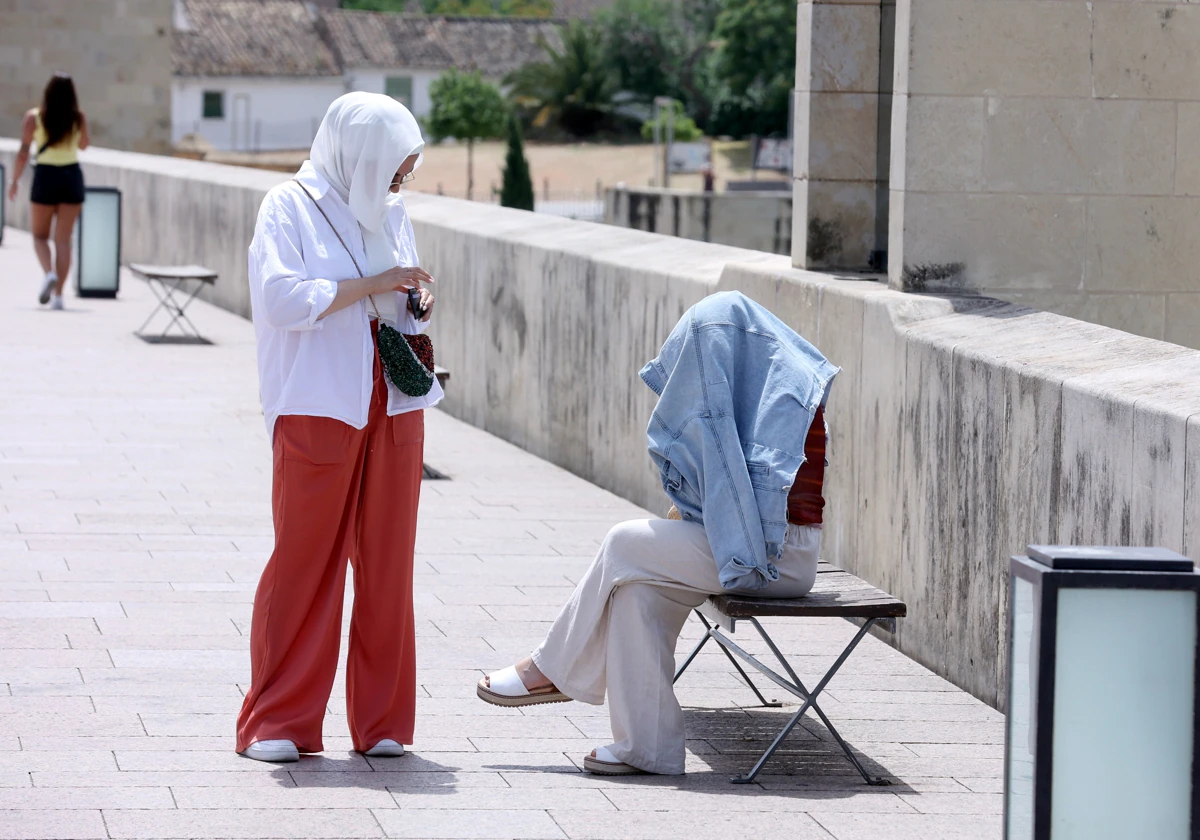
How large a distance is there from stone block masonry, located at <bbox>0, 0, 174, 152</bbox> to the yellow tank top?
56.2 feet

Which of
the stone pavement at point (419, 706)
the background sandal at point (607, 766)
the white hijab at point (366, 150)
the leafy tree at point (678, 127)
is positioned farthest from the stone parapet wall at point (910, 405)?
the leafy tree at point (678, 127)

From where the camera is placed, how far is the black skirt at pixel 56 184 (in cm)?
1505

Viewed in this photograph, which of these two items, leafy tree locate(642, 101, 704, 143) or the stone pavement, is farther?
leafy tree locate(642, 101, 704, 143)

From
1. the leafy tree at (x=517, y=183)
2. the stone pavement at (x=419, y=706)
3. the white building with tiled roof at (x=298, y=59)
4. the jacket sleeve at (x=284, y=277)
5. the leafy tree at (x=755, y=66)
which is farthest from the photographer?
the white building with tiled roof at (x=298, y=59)

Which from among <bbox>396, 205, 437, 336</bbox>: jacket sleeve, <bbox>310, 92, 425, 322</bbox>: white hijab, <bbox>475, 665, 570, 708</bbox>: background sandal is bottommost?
<bbox>475, 665, 570, 708</bbox>: background sandal

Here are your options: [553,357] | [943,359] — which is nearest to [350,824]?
[943,359]

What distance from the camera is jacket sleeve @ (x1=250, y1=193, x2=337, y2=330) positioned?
4.61m

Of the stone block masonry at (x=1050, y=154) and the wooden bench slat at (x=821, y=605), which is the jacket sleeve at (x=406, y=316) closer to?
the wooden bench slat at (x=821, y=605)

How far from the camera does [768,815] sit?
14.5ft

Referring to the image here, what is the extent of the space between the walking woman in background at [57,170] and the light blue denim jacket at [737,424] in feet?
36.4

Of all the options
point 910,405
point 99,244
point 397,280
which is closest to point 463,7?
point 99,244

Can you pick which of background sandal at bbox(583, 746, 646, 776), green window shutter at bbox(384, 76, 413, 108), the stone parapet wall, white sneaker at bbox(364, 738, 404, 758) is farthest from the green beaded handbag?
green window shutter at bbox(384, 76, 413, 108)

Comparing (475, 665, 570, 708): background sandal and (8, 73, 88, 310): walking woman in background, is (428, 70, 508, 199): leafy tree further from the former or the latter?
(475, 665, 570, 708): background sandal

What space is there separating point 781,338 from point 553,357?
16.2 ft
